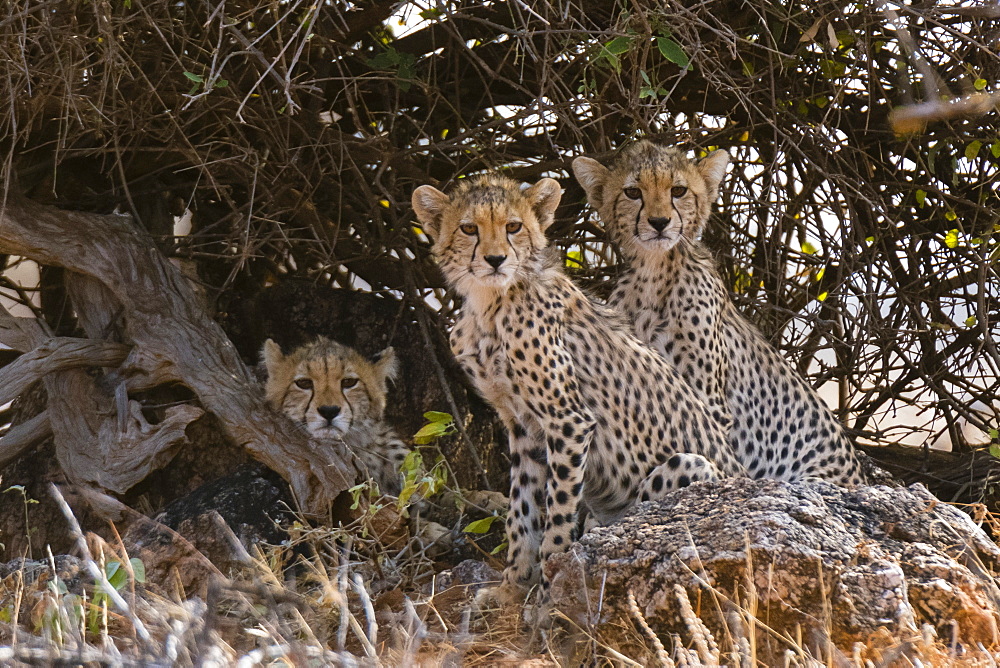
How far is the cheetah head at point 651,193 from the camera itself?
3943mm

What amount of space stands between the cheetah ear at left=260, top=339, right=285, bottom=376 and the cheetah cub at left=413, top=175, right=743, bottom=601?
3.17 ft

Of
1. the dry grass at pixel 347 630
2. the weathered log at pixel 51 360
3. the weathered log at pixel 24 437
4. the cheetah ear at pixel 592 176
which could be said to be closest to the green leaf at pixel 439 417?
the dry grass at pixel 347 630

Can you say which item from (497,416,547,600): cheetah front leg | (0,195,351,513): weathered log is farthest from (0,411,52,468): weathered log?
(497,416,547,600): cheetah front leg

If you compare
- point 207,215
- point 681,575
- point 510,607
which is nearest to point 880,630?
point 681,575

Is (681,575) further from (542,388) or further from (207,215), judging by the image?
(207,215)

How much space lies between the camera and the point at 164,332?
→ 4.05 metres

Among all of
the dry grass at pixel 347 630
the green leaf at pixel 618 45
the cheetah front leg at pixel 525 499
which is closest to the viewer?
the dry grass at pixel 347 630

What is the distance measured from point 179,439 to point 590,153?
1.93 metres

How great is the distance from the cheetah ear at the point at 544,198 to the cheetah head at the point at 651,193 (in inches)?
18.9

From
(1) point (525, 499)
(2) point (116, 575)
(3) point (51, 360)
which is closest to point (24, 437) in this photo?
(3) point (51, 360)

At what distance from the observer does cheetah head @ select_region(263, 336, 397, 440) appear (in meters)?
4.06

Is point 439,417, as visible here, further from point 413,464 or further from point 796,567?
point 796,567

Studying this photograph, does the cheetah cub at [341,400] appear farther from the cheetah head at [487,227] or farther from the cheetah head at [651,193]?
the cheetah head at [651,193]

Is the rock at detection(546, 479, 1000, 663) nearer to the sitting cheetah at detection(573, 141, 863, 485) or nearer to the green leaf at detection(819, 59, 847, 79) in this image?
the sitting cheetah at detection(573, 141, 863, 485)
